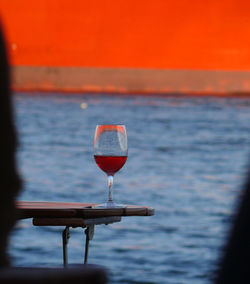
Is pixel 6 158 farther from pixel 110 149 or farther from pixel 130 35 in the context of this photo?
pixel 130 35

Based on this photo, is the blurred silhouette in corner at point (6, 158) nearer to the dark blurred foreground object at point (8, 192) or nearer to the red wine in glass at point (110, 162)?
the dark blurred foreground object at point (8, 192)

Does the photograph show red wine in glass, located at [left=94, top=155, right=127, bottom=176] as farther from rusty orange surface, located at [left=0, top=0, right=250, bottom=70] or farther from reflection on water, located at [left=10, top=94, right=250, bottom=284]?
rusty orange surface, located at [left=0, top=0, right=250, bottom=70]

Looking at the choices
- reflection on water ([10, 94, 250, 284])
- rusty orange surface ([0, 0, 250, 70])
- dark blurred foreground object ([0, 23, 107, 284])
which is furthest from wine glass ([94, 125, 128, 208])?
rusty orange surface ([0, 0, 250, 70])

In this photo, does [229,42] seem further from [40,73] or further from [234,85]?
[40,73]

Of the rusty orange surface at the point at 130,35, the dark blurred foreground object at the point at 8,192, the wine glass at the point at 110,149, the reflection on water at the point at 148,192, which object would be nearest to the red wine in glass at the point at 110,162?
the wine glass at the point at 110,149

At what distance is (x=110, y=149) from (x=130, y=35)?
4425cm

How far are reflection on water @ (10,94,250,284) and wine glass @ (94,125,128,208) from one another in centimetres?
30

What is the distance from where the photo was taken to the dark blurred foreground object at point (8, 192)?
47cm

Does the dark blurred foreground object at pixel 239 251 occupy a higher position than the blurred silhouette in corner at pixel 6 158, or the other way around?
the blurred silhouette in corner at pixel 6 158

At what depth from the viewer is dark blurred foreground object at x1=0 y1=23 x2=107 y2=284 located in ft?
1.54

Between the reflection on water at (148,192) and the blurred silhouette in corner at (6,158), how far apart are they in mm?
22

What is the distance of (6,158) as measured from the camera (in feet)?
1.63

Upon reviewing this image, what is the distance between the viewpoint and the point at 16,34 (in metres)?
42.4

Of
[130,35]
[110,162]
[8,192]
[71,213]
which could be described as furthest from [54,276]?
[130,35]
